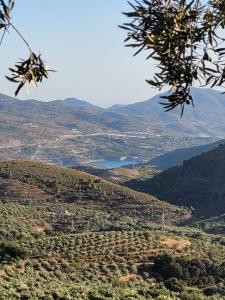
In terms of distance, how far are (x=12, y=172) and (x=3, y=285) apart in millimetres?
49712

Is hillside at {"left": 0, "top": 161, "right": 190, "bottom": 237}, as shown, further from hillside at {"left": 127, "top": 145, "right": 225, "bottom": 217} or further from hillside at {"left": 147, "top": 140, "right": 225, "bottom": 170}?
hillside at {"left": 147, "top": 140, "right": 225, "bottom": 170}

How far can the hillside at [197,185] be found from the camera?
6756 centimetres

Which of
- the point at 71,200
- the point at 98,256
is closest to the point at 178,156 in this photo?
the point at 71,200

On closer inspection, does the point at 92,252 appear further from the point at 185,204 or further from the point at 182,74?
the point at 185,204

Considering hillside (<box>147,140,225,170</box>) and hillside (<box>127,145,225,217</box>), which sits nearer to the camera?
hillside (<box>127,145,225,217</box>)

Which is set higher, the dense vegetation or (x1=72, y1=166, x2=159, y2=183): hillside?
the dense vegetation

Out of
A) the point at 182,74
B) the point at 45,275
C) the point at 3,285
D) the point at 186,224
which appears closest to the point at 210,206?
the point at 186,224

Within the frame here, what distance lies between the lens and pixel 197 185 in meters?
74.9

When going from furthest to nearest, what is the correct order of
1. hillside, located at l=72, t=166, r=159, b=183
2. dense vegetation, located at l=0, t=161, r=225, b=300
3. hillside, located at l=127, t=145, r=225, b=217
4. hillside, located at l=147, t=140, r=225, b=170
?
hillside, located at l=147, t=140, r=225, b=170
hillside, located at l=72, t=166, r=159, b=183
hillside, located at l=127, t=145, r=225, b=217
dense vegetation, located at l=0, t=161, r=225, b=300

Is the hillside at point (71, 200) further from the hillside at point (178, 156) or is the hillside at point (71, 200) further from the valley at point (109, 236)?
the hillside at point (178, 156)

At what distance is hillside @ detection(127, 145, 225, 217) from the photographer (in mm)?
67562

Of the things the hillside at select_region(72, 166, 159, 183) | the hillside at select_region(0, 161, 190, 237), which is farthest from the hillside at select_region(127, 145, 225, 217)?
the hillside at select_region(72, 166, 159, 183)

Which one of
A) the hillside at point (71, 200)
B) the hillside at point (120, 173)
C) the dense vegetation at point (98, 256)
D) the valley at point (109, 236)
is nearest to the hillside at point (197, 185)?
the valley at point (109, 236)

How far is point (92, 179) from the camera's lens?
221ft
